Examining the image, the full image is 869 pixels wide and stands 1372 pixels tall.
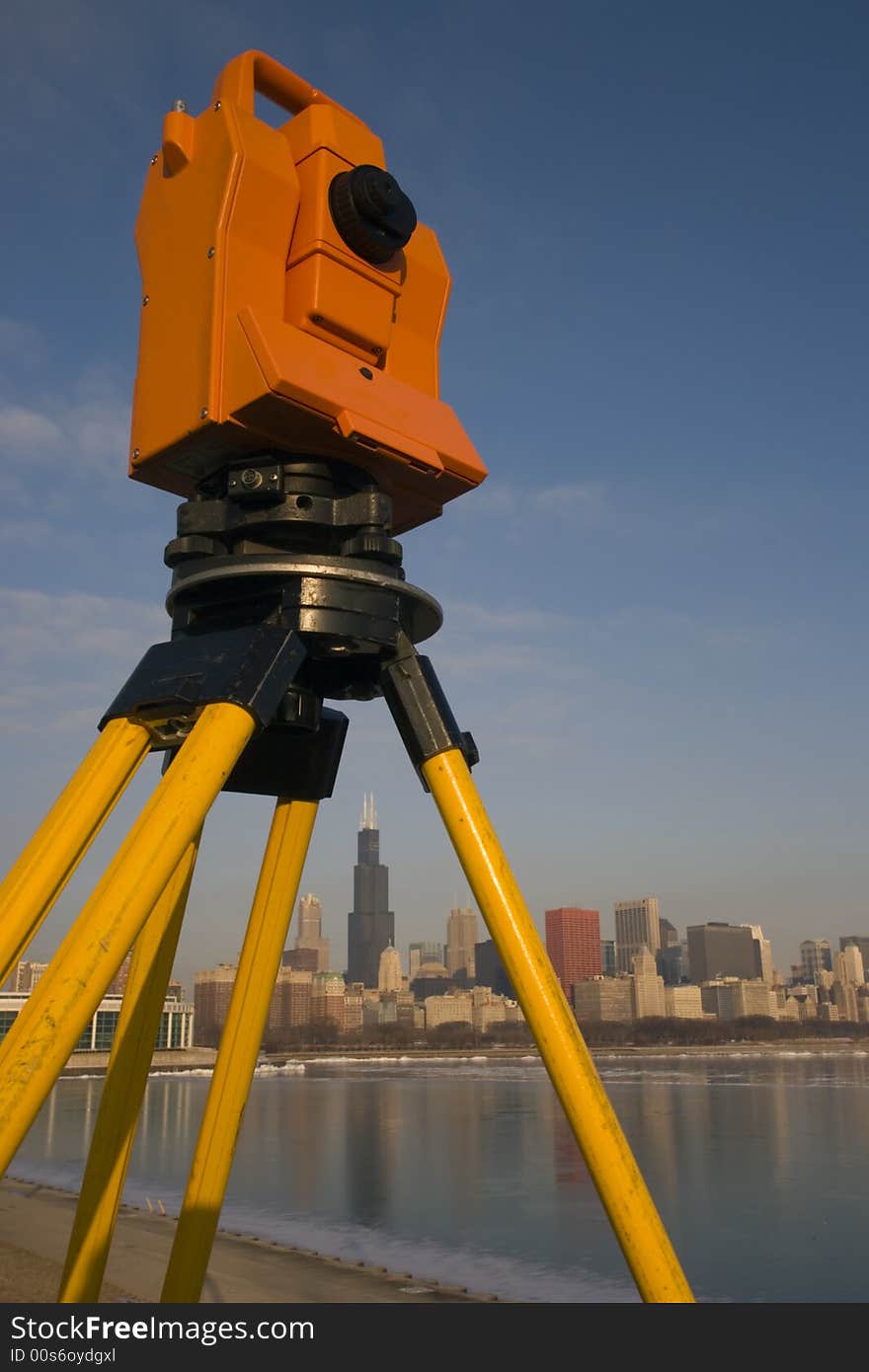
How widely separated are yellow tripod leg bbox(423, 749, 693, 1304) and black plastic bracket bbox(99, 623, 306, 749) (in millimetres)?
596

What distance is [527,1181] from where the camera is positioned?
35.6 metres

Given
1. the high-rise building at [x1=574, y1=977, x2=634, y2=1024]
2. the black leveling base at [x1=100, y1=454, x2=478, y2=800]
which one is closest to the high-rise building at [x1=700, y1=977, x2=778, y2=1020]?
the high-rise building at [x1=574, y1=977, x2=634, y2=1024]

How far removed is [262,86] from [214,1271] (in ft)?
72.6

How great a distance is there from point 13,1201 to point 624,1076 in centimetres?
7242

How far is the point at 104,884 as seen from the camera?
→ 2.69 metres

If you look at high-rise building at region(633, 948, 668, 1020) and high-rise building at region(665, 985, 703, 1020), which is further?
high-rise building at region(665, 985, 703, 1020)

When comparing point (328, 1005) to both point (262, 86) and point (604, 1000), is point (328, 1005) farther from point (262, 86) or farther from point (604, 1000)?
point (262, 86)

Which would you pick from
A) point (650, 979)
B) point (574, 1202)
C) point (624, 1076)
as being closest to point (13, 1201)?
point (574, 1202)

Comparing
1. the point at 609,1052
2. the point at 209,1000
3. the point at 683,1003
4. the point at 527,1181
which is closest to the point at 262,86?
the point at 527,1181

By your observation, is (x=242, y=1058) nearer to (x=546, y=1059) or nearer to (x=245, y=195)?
(x=546, y=1059)

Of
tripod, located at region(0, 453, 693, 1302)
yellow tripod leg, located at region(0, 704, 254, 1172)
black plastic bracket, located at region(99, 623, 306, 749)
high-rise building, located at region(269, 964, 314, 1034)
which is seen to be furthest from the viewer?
high-rise building, located at region(269, 964, 314, 1034)

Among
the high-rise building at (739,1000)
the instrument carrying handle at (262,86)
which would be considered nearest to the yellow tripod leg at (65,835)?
the instrument carrying handle at (262,86)

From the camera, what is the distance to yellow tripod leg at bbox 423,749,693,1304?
9.26 ft

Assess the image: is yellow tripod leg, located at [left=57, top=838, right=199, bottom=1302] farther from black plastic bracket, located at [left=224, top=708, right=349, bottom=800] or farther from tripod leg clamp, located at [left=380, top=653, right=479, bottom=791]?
tripod leg clamp, located at [left=380, top=653, right=479, bottom=791]
